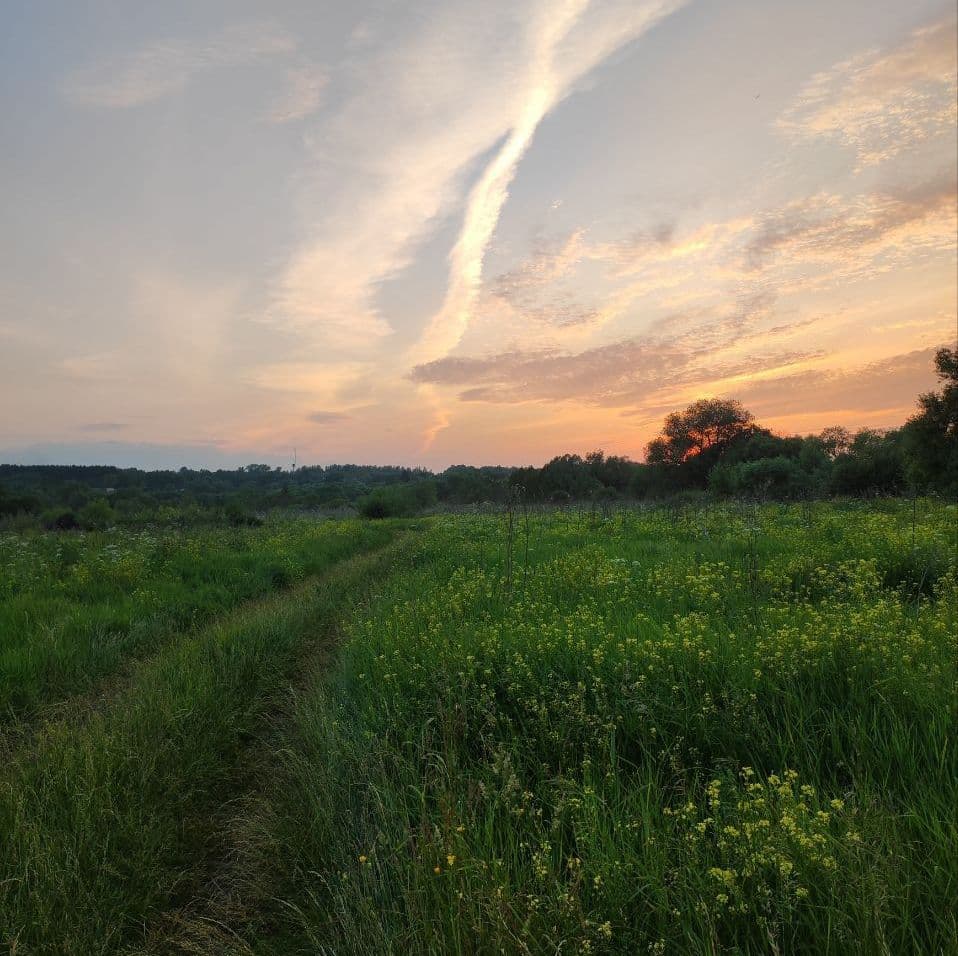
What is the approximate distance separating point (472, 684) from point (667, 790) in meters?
1.85

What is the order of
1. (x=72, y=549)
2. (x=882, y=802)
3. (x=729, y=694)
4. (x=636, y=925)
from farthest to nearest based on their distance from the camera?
(x=72, y=549)
(x=729, y=694)
(x=882, y=802)
(x=636, y=925)

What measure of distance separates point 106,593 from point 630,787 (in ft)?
36.0

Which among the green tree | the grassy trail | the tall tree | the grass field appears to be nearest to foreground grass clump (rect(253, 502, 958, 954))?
the grass field

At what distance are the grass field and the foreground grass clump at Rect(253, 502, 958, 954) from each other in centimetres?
2

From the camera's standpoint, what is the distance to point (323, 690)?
556cm

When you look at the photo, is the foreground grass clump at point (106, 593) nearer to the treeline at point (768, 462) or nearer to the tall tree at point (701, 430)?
the treeline at point (768, 462)

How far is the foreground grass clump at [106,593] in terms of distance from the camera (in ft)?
21.7

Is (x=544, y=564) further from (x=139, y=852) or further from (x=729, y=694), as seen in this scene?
(x=139, y=852)

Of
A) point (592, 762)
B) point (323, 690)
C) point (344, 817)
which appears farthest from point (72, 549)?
point (592, 762)

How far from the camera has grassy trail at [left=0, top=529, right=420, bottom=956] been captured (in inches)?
117

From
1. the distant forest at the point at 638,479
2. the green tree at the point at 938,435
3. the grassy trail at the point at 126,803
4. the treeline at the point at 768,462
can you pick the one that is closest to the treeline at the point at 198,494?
the distant forest at the point at 638,479

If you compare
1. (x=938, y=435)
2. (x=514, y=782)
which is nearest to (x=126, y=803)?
(x=514, y=782)

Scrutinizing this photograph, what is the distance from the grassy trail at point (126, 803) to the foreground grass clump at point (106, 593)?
3.58 ft

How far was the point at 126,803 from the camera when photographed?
12.8ft
